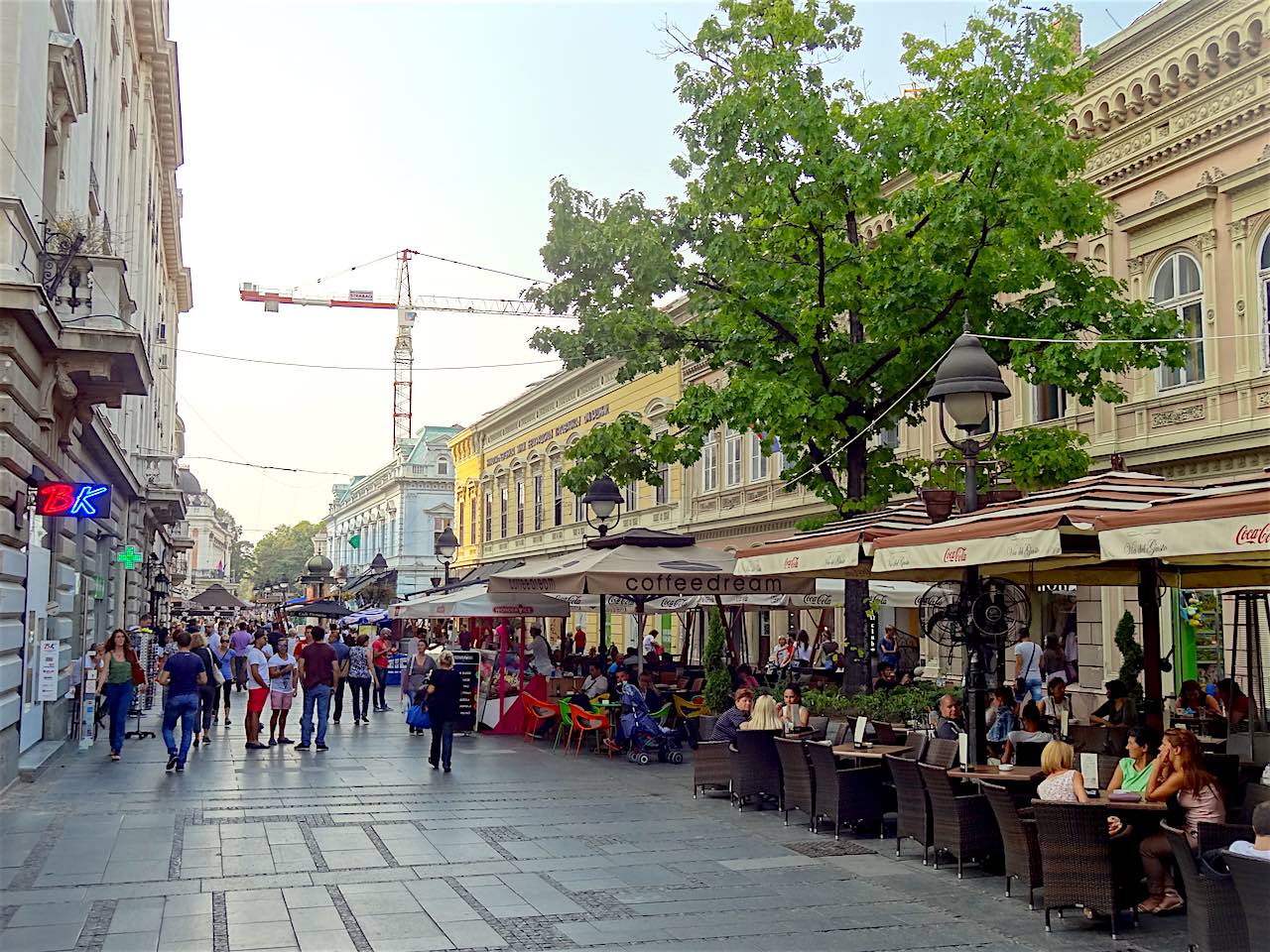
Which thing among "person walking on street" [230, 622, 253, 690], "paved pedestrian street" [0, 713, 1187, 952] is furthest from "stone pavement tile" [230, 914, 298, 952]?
"person walking on street" [230, 622, 253, 690]

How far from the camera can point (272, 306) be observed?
5064 inches

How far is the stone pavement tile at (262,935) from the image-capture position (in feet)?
24.4

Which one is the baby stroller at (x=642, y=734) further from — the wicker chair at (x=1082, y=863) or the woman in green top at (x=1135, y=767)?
the wicker chair at (x=1082, y=863)

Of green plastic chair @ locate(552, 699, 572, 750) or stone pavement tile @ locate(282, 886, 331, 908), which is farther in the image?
green plastic chair @ locate(552, 699, 572, 750)

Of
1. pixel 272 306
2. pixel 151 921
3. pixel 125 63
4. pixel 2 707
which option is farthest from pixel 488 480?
pixel 272 306

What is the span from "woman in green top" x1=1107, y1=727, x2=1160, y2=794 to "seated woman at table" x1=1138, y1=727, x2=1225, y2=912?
0.54 m

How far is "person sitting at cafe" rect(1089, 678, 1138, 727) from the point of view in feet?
46.8

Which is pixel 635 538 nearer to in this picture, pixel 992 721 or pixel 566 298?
pixel 566 298

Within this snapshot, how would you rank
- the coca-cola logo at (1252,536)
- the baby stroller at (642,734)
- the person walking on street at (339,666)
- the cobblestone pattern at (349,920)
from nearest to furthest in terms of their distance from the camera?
1. the coca-cola logo at (1252,536)
2. the cobblestone pattern at (349,920)
3. the baby stroller at (642,734)
4. the person walking on street at (339,666)

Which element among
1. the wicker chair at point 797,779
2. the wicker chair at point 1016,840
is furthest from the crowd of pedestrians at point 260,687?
the wicker chair at point 1016,840

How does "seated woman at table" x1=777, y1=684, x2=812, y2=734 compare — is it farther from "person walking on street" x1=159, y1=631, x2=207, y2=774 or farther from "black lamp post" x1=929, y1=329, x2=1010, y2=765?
"person walking on street" x1=159, y1=631, x2=207, y2=774

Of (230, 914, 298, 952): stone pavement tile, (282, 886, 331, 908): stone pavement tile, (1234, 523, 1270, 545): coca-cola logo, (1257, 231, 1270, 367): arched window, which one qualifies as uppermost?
(1257, 231, 1270, 367): arched window

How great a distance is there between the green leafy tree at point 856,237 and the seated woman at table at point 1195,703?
396cm

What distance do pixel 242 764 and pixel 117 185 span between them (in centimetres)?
1245
